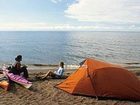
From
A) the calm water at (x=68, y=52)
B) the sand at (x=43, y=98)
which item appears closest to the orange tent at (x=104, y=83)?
the sand at (x=43, y=98)

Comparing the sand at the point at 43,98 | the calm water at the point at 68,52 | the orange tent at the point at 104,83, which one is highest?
the orange tent at the point at 104,83

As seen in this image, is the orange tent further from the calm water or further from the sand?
the calm water

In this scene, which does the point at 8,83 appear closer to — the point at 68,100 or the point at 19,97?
the point at 19,97

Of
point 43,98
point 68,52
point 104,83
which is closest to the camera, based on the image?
point 43,98

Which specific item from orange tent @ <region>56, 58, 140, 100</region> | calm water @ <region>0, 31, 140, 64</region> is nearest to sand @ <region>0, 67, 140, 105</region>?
orange tent @ <region>56, 58, 140, 100</region>

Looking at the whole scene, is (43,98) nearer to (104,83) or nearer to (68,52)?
(104,83)

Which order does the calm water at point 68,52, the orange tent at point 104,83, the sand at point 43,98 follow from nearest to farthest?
the sand at point 43,98
the orange tent at point 104,83
the calm water at point 68,52

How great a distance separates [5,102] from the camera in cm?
1191

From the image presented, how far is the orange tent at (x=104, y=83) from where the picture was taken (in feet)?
Result: 42.7

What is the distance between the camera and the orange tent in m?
13.0

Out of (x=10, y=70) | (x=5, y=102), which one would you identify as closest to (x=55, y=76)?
(x=10, y=70)

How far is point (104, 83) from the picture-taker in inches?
517

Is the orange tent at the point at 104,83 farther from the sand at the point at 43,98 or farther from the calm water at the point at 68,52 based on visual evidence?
the calm water at the point at 68,52

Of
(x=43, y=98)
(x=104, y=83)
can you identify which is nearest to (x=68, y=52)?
(x=104, y=83)
